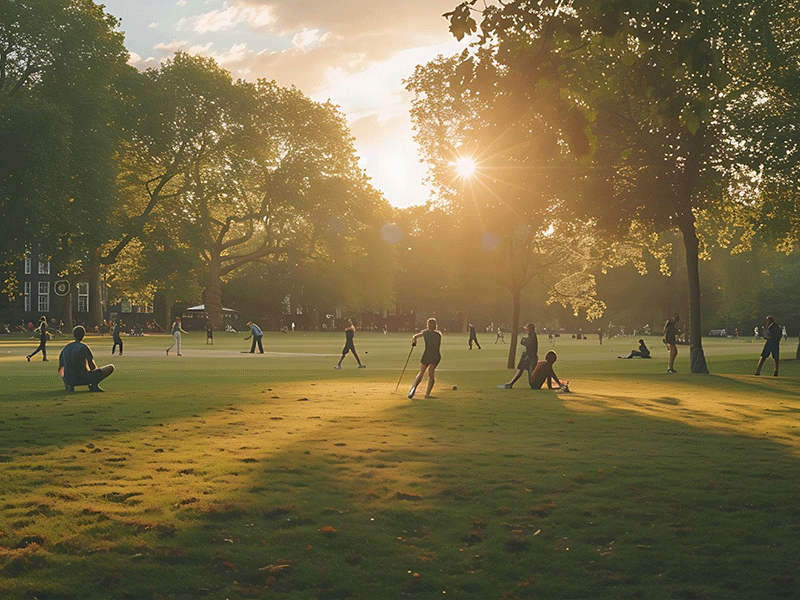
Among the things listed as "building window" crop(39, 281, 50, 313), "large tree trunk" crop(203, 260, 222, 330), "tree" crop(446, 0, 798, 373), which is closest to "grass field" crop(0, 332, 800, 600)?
"tree" crop(446, 0, 798, 373)

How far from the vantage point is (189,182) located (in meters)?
78.1

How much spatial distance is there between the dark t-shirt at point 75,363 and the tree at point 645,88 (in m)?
13.1

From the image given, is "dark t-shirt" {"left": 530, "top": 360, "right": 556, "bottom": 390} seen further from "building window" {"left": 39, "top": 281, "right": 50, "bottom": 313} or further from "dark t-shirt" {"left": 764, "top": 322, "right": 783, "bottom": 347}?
"building window" {"left": 39, "top": 281, "right": 50, "bottom": 313}

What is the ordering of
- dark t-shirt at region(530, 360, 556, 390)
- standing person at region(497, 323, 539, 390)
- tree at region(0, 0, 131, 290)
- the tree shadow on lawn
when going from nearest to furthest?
the tree shadow on lawn
dark t-shirt at region(530, 360, 556, 390)
standing person at region(497, 323, 539, 390)
tree at region(0, 0, 131, 290)

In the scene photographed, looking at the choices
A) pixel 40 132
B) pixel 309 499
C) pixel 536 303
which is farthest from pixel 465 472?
pixel 536 303

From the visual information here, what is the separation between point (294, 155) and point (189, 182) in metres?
9.62

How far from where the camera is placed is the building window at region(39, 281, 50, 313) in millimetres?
120562

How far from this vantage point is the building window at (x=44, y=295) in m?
121

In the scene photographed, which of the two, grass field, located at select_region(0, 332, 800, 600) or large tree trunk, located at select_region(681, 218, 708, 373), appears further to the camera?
large tree trunk, located at select_region(681, 218, 708, 373)

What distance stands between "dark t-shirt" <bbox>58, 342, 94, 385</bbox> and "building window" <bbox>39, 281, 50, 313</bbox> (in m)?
107

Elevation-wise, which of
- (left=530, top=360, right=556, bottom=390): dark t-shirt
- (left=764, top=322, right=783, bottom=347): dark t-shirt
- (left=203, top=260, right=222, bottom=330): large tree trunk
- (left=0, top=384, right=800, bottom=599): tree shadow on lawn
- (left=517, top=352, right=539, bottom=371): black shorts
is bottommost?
(left=0, top=384, right=800, bottom=599): tree shadow on lawn

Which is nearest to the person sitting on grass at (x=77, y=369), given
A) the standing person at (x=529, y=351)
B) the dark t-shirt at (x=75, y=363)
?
the dark t-shirt at (x=75, y=363)

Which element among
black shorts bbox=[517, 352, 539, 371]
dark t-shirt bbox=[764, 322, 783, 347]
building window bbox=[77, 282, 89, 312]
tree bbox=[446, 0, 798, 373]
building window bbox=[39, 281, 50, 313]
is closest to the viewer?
tree bbox=[446, 0, 798, 373]

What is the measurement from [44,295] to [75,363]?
108 metres
